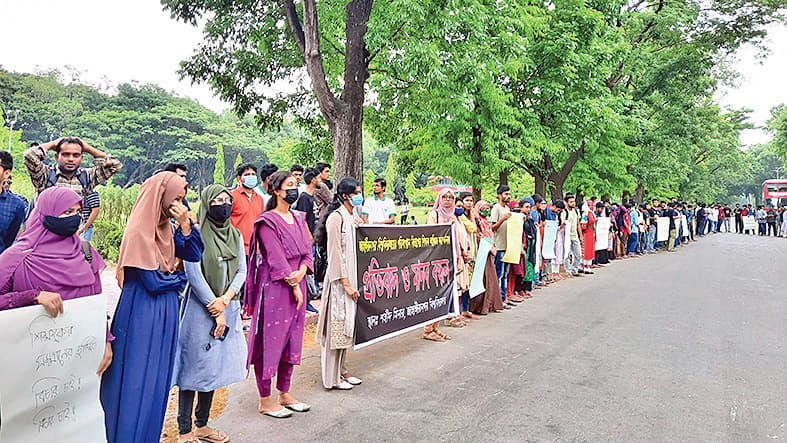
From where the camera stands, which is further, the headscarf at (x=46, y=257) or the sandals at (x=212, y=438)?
the sandals at (x=212, y=438)

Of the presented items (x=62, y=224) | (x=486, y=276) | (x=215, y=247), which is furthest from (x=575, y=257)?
(x=62, y=224)

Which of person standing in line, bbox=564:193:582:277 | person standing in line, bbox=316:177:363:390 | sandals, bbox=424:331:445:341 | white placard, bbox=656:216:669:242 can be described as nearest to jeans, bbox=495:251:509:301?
sandals, bbox=424:331:445:341

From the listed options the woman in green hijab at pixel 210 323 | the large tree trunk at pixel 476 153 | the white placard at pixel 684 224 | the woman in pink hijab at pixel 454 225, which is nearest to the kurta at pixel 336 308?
the woman in green hijab at pixel 210 323

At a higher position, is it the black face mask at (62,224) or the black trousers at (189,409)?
the black face mask at (62,224)

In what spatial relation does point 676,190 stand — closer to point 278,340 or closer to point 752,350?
point 752,350

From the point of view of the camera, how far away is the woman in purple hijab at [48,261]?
8.55 feet

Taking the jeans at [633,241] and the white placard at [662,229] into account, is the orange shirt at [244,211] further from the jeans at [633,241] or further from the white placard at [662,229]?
the white placard at [662,229]

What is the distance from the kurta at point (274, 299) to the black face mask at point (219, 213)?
474 mm

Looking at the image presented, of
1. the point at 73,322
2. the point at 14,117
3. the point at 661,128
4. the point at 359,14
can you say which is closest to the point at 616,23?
the point at 661,128

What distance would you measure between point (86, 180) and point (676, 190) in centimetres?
4008

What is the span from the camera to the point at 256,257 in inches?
172

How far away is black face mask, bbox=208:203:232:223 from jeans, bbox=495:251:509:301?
603 cm

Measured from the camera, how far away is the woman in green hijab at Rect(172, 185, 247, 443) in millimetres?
3557

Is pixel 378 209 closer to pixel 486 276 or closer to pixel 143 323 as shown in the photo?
pixel 486 276
